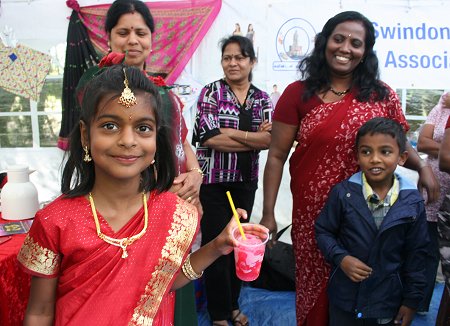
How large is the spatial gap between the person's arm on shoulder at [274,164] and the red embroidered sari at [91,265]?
0.97 m

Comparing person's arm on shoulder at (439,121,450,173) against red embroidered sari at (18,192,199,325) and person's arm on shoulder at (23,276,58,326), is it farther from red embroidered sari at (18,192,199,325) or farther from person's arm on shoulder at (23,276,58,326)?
person's arm on shoulder at (23,276,58,326)

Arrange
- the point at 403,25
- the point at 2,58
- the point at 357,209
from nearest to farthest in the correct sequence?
1. the point at 357,209
2. the point at 403,25
3. the point at 2,58

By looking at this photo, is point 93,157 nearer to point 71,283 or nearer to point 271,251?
point 71,283

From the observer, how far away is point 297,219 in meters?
2.07

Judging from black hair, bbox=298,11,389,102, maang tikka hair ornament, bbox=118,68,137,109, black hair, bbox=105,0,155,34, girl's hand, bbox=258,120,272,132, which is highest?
black hair, bbox=105,0,155,34

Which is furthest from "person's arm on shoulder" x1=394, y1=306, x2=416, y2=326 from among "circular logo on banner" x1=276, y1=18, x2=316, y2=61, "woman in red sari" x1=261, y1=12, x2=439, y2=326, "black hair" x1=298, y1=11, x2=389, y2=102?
"circular logo on banner" x1=276, y1=18, x2=316, y2=61

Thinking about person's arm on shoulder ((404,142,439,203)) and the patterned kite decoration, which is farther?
the patterned kite decoration

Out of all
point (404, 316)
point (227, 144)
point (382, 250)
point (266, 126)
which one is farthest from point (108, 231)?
point (266, 126)

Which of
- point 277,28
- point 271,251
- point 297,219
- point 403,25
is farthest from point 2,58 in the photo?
point 403,25

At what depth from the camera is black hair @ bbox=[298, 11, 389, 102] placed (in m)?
1.93

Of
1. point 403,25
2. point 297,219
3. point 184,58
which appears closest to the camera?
point 297,219

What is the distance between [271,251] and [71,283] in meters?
2.47

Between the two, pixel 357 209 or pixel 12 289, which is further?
pixel 357 209

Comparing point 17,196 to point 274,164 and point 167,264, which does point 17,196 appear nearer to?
point 167,264
